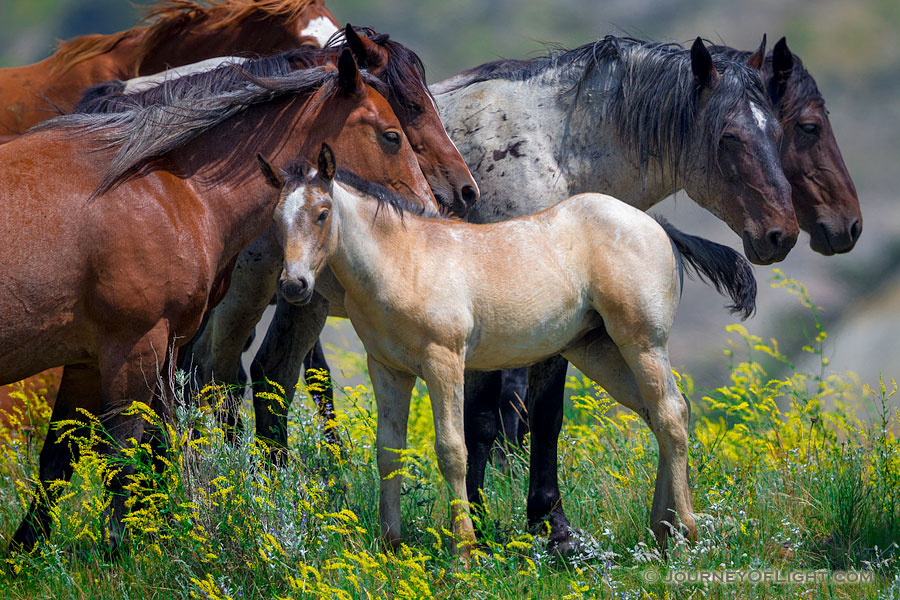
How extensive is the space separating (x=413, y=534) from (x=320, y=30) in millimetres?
3695

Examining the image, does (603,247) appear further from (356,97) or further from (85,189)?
(85,189)

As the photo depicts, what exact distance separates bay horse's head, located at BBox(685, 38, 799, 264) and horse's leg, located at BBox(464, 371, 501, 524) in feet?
4.58

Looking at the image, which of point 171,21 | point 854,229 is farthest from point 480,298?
point 171,21

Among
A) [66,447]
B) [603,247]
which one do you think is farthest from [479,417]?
[66,447]

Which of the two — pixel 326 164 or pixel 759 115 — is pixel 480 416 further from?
pixel 759 115

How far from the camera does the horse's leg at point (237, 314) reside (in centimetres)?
516

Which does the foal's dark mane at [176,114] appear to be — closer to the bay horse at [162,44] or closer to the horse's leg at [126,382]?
the horse's leg at [126,382]

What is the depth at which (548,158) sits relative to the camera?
4988 millimetres

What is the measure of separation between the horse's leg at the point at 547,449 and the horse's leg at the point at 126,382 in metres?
1.74

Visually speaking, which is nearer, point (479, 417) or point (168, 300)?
point (168, 300)

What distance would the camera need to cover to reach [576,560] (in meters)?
4.19

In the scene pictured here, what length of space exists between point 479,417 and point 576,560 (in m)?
0.92

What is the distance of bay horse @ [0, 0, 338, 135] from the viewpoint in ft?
21.9

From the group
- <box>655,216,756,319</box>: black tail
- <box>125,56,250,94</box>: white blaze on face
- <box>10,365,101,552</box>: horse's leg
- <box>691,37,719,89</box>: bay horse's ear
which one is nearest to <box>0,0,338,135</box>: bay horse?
<box>125,56,250,94</box>: white blaze on face
